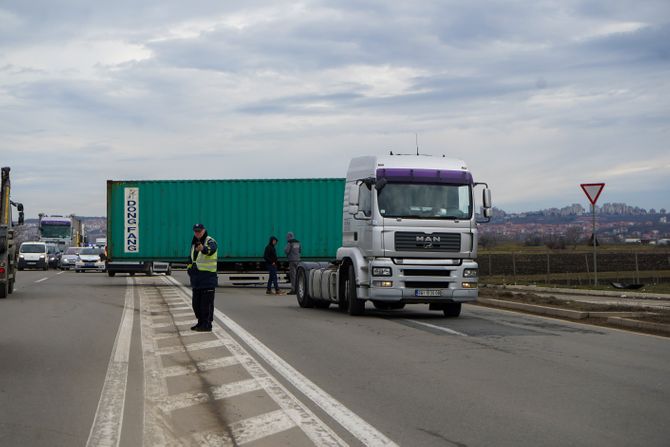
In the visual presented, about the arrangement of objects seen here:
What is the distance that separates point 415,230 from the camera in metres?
18.2

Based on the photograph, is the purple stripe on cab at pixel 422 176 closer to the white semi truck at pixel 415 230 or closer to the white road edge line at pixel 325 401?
the white semi truck at pixel 415 230

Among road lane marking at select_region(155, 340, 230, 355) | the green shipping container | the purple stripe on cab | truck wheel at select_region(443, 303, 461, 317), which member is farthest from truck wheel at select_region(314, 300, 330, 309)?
the green shipping container

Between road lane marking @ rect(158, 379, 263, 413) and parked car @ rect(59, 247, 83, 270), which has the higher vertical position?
parked car @ rect(59, 247, 83, 270)

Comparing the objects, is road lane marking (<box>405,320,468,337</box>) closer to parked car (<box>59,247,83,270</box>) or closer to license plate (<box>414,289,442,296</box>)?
license plate (<box>414,289,442,296</box>)

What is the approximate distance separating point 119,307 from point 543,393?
14.4 meters

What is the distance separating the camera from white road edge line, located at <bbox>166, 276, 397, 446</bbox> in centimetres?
711

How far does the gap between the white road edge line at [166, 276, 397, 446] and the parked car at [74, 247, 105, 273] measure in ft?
133

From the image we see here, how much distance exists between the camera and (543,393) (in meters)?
9.23

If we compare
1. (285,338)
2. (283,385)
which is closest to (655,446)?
(283,385)

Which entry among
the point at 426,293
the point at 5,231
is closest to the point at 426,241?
the point at 426,293

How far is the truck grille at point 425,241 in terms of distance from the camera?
18250 mm

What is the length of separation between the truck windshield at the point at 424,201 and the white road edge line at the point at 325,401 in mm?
5309

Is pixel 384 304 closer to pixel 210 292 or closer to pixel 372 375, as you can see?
pixel 210 292

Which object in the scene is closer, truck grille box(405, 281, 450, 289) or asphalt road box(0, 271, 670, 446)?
asphalt road box(0, 271, 670, 446)
